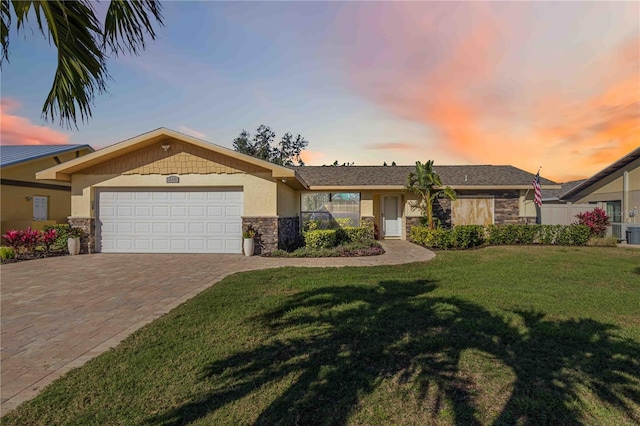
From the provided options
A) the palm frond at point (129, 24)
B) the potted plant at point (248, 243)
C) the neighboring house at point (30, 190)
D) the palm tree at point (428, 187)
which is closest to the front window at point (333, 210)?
the palm tree at point (428, 187)

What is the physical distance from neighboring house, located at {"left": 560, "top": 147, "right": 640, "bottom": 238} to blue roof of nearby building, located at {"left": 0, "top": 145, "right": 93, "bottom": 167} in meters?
31.0

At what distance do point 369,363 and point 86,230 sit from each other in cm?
1268

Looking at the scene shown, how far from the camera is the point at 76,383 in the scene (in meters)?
2.93

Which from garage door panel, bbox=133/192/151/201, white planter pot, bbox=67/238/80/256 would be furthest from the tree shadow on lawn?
white planter pot, bbox=67/238/80/256

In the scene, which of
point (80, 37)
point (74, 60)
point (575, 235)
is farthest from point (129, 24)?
point (575, 235)

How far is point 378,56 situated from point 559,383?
1071cm

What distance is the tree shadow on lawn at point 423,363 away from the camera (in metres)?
2.52

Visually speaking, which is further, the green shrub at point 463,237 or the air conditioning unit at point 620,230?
the air conditioning unit at point 620,230

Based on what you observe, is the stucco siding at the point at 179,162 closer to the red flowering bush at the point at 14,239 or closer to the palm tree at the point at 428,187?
the red flowering bush at the point at 14,239

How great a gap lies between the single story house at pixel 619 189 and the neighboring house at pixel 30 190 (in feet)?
103

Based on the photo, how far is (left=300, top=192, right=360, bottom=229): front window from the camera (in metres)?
16.9

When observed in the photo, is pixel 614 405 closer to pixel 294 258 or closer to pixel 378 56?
pixel 294 258

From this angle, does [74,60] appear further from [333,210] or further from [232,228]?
[333,210]

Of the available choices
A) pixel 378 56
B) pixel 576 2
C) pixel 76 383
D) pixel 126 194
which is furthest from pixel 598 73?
pixel 126 194
